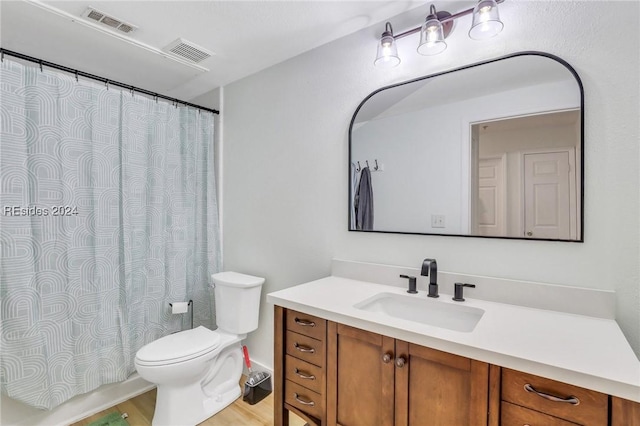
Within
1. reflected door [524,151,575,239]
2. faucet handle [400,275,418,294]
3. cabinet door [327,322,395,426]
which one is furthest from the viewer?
faucet handle [400,275,418,294]

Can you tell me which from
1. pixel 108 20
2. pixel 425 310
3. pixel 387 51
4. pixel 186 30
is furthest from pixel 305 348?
pixel 108 20

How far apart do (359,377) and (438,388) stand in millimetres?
313

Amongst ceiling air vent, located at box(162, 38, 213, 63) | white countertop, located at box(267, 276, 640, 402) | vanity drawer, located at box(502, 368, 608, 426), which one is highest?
ceiling air vent, located at box(162, 38, 213, 63)

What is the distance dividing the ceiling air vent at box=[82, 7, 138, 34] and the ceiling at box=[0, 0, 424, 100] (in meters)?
0.03

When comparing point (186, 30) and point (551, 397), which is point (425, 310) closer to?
point (551, 397)

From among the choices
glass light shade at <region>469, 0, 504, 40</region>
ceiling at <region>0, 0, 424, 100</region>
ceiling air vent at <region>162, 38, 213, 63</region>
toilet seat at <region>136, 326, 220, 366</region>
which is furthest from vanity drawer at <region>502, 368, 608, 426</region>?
ceiling air vent at <region>162, 38, 213, 63</region>

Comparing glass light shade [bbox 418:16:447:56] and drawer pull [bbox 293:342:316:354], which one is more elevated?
glass light shade [bbox 418:16:447:56]

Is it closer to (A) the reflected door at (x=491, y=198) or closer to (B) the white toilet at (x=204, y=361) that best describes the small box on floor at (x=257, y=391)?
(B) the white toilet at (x=204, y=361)

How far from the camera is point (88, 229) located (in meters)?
1.88

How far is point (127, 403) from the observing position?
81.7 inches

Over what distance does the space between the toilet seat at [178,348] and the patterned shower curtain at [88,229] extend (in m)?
0.37

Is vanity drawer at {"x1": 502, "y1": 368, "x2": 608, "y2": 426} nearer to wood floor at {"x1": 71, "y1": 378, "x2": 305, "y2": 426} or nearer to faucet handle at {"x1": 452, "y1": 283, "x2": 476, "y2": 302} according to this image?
faucet handle at {"x1": 452, "y1": 283, "x2": 476, "y2": 302}

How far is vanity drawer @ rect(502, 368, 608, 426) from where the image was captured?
81cm

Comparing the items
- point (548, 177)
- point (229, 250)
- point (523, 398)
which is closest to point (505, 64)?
point (548, 177)
